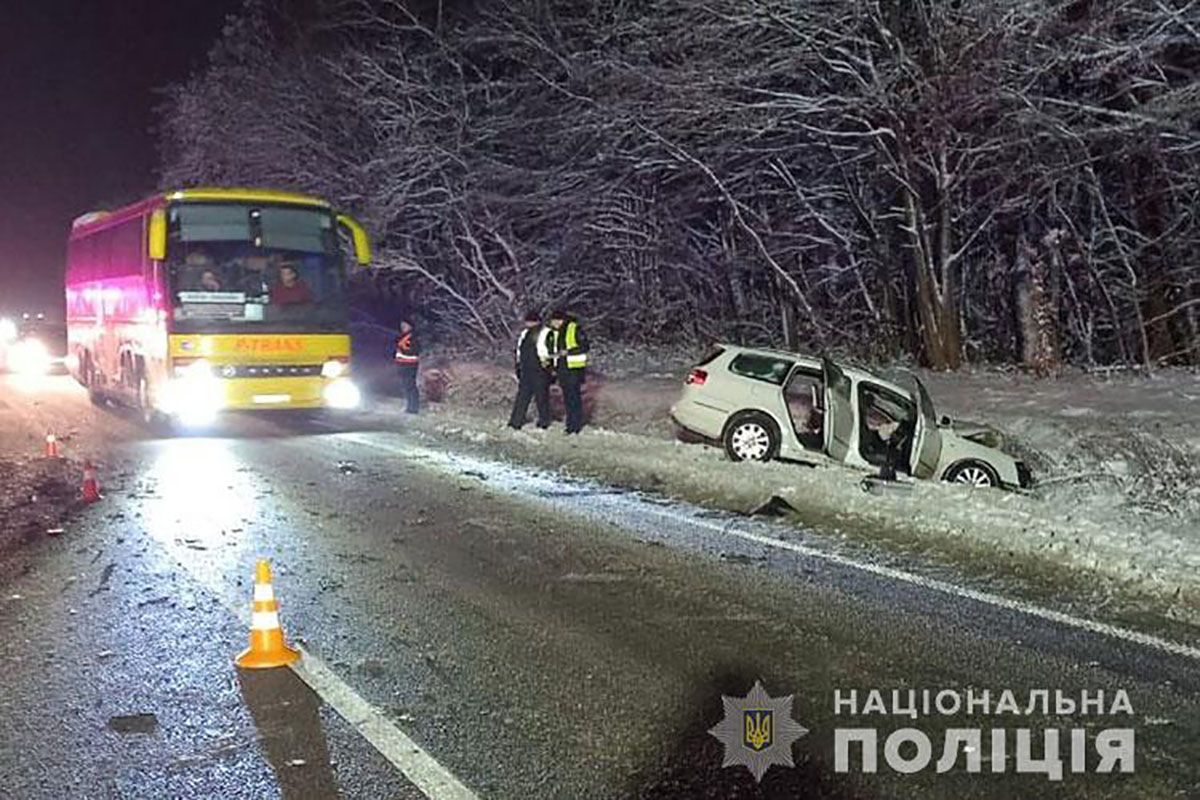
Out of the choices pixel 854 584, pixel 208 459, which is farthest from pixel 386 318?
pixel 854 584

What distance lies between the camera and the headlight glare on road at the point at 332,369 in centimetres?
1706

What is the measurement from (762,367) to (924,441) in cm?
216

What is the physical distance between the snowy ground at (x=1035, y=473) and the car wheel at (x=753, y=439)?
26cm

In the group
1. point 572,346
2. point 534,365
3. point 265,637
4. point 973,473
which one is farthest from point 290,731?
point 534,365

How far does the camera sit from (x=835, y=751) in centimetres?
484

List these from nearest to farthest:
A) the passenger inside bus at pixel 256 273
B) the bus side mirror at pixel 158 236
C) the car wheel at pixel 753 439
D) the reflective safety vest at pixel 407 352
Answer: the car wheel at pixel 753 439 → the bus side mirror at pixel 158 236 → the passenger inside bus at pixel 256 273 → the reflective safety vest at pixel 407 352

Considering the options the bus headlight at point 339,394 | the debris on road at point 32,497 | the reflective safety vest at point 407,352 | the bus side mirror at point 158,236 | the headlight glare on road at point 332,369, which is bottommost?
the debris on road at point 32,497

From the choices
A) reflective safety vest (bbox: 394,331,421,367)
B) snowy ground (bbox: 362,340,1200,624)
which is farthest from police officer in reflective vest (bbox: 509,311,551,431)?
reflective safety vest (bbox: 394,331,421,367)

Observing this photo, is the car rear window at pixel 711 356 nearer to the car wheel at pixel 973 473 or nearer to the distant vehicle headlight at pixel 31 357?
the car wheel at pixel 973 473

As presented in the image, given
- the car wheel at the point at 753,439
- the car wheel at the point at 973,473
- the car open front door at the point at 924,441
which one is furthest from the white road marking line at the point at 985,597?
the car wheel at the point at 973,473

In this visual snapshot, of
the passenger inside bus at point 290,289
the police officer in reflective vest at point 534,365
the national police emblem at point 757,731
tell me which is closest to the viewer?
the national police emblem at point 757,731

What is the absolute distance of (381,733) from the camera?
4988 millimetres

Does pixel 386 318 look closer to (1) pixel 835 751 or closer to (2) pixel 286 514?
(2) pixel 286 514

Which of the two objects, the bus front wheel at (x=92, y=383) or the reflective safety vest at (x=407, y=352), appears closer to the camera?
the reflective safety vest at (x=407, y=352)
